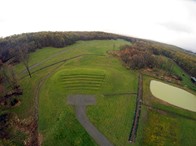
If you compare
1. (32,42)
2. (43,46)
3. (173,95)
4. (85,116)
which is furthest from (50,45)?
(173,95)

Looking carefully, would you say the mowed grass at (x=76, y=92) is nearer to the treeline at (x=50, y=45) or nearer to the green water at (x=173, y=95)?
the green water at (x=173, y=95)

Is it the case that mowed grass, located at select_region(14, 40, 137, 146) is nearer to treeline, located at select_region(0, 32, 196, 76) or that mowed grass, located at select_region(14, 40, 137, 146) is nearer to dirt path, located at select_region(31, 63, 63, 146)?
dirt path, located at select_region(31, 63, 63, 146)

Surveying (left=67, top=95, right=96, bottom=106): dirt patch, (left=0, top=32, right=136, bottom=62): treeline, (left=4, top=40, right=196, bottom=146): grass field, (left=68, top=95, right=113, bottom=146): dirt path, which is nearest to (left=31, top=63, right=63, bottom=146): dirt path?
(left=4, top=40, right=196, bottom=146): grass field

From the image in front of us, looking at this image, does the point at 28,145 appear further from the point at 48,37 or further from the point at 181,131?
the point at 48,37

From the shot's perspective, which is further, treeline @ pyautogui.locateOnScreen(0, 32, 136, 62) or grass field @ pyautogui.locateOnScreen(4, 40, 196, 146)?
treeline @ pyautogui.locateOnScreen(0, 32, 136, 62)

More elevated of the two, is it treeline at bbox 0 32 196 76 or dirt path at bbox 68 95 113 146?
treeline at bbox 0 32 196 76

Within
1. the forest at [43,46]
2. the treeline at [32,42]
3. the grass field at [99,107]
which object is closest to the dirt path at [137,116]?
the grass field at [99,107]

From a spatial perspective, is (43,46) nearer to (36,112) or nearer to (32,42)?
(32,42)
